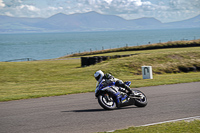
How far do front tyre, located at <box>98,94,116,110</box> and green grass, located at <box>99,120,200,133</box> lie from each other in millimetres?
2812

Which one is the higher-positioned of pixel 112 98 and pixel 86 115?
pixel 112 98

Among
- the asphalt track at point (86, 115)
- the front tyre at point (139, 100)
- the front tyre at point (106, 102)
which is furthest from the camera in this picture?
the front tyre at point (139, 100)

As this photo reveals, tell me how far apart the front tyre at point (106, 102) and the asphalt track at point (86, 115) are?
0.25 meters

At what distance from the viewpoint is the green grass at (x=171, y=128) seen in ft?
23.0

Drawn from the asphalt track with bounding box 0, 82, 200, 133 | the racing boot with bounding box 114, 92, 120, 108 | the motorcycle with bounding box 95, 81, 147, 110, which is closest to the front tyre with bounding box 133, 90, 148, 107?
the motorcycle with bounding box 95, 81, 147, 110

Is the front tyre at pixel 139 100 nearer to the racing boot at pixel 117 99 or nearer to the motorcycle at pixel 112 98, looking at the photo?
the motorcycle at pixel 112 98

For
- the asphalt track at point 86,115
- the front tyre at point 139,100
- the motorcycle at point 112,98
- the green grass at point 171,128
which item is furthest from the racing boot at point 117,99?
the green grass at point 171,128

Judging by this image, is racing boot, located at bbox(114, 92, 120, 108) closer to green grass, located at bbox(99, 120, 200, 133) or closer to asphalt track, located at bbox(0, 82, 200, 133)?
asphalt track, located at bbox(0, 82, 200, 133)

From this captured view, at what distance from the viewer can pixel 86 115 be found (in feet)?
31.7

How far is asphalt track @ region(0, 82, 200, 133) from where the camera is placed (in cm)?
811

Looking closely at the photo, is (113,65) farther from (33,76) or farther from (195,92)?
(195,92)

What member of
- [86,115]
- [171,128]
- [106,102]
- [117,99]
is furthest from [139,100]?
[171,128]

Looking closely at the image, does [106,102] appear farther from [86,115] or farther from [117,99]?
[86,115]

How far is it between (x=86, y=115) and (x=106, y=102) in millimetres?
1028
